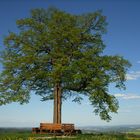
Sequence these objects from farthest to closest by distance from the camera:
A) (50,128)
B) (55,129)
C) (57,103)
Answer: (57,103) → (50,128) → (55,129)

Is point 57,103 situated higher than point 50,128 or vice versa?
point 57,103

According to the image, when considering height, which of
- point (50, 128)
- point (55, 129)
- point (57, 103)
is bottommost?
point (55, 129)

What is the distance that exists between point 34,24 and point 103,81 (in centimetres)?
1123

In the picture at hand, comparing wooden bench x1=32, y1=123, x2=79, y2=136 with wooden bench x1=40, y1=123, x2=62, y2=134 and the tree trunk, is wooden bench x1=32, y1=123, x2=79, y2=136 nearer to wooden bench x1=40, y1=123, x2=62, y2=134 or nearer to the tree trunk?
wooden bench x1=40, y1=123, x2=62, y2=134

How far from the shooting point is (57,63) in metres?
45.1

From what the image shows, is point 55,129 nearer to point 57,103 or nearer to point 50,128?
point 50,128

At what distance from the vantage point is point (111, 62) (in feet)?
155

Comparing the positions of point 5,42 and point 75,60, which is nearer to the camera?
point 75,60

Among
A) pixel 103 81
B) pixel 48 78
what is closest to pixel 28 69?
pixel 48 78

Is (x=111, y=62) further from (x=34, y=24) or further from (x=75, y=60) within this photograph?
(x=34, y=24)

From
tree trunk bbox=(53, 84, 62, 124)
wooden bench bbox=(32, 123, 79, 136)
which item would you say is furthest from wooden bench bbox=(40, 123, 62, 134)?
tree trunk bbox=(53, 84, 62, 124)

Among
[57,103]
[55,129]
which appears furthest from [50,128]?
[57,103]

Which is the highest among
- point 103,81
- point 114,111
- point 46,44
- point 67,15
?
point 67,15

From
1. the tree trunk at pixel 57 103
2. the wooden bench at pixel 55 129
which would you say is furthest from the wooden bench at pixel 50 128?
the tree trunk at pixel 57 103
